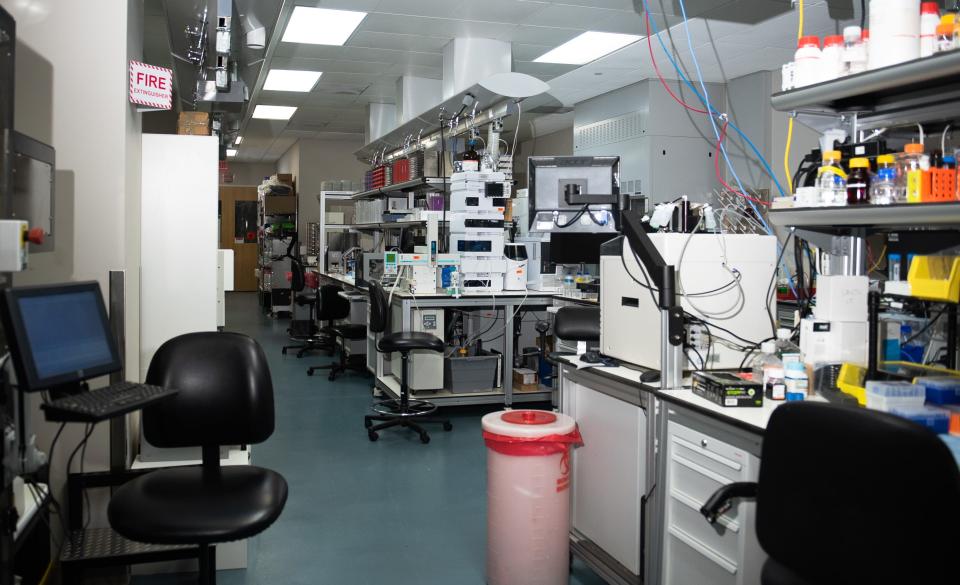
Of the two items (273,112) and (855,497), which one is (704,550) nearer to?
(855,497)

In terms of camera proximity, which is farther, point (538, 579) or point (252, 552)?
point (252, 552)

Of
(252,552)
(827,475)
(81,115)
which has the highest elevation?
(81,115)

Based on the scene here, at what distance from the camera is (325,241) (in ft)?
29.7

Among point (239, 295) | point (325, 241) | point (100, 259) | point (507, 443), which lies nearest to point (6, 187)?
point (100, 259)

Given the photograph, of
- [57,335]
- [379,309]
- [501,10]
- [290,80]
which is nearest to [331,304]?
[379,309]

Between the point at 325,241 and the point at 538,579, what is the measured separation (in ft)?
23.1

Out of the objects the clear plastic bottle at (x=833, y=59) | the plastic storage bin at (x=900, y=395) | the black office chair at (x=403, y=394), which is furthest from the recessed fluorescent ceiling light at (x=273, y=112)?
the plastic storage bin at (x=900, y=395)

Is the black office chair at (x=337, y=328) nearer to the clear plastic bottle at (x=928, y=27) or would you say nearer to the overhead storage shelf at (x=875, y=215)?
the overhead storage shelf at (x=875, y=215)

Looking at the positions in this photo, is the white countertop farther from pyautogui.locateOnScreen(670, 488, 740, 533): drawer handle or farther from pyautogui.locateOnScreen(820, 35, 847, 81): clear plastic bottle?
pyautogui.locateOnScreen(820, 35, 847, 81): clear plastic bottle

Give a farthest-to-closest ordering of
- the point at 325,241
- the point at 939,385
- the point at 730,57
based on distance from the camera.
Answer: the point at 325,241
the point at 730,57
the point at 939,385

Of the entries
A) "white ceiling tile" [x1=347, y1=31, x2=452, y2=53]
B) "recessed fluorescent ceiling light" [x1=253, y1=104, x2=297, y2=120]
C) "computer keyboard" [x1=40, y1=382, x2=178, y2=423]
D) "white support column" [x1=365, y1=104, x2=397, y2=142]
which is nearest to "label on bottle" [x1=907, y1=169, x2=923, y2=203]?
"computer keyboard" [x1=40, y1=382, x2=178, y2=423]

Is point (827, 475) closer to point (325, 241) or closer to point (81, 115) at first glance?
point (81, 115)

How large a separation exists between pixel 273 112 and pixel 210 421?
29.1 feet

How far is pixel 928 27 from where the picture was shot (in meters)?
1.89
